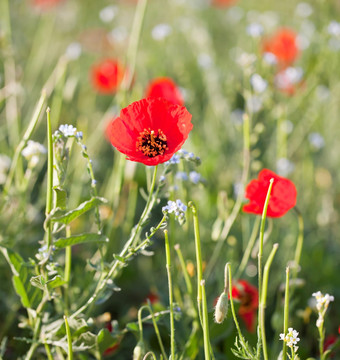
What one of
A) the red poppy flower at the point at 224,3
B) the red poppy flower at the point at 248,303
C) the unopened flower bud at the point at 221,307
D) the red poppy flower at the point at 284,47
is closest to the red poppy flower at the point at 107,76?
the red poppy flower at the point at 284,47

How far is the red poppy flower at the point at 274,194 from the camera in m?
0.83

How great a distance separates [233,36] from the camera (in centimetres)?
320

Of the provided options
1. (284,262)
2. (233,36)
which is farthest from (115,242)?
(233,36)

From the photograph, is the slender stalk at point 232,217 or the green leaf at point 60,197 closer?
the green leaf at point 60,197

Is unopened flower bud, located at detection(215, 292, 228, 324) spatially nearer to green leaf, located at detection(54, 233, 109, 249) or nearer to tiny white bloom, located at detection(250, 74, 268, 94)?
green leaf, located at detection(54, 233, 109, 249)

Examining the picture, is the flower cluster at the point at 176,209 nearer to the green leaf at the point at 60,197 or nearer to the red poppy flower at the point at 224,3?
the green leaf at the point at 60,197

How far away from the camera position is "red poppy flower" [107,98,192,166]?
789mm

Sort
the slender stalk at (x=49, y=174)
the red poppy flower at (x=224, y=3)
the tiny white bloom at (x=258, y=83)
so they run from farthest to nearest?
the red poppy flower at (x=224, y=3), the tiny white bloom at (x=258, y=83), the slender stalk at (x=49, y=174)

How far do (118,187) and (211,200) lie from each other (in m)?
0.61

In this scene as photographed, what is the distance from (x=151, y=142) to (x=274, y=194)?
231mm

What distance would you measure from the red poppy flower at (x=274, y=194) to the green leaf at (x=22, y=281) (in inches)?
15.9

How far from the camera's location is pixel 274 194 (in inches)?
33.4

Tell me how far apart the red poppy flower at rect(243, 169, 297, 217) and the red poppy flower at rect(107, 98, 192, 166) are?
0.16 meters

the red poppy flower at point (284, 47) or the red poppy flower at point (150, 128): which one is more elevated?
the red poppy flower at point (284, 47)
